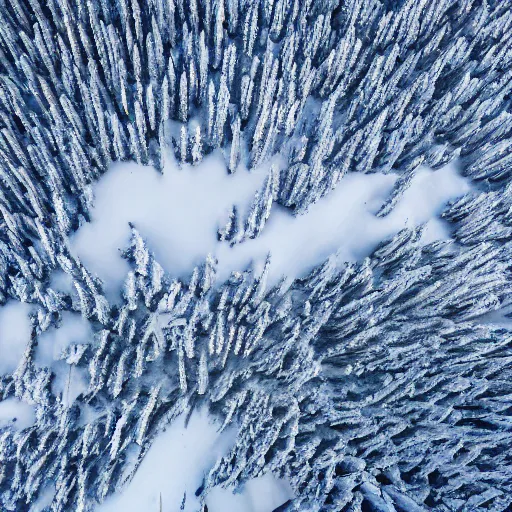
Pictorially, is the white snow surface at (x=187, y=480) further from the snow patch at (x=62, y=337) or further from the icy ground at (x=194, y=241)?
the snow patch at (x=62, y=337)

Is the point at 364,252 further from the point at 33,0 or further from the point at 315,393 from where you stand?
the point at 33,0

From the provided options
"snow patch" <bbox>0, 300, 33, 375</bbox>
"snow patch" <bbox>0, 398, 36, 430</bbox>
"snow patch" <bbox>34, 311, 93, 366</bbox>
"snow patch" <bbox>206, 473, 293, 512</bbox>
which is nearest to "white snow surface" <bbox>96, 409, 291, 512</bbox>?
"snow patch" <bbox>206, 473, 293, 512</bbox>

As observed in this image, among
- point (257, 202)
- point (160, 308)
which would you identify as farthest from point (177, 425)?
point (257, 202)

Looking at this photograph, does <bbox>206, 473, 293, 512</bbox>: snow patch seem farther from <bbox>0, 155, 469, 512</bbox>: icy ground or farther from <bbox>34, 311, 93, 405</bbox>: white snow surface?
<bbox>34, 311, 93, 405</bbox>: white snow surface

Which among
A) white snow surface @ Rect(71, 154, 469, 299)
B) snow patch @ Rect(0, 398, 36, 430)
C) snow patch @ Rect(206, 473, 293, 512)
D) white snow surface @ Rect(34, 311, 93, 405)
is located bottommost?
snow patch @ Rect(206, 473, 293, 512)

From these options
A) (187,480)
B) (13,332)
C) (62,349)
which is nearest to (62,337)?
(62,349)

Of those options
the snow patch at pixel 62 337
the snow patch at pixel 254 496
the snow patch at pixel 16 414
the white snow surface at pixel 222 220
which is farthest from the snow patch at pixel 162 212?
the snow patch at pixel 254 496
